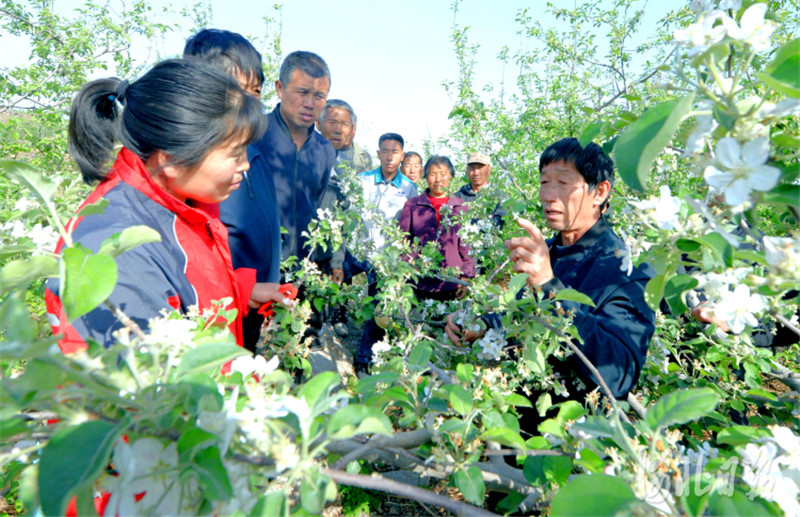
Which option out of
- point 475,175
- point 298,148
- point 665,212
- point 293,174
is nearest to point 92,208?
point 665,212

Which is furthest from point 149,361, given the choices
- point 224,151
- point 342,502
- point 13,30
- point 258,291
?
point 13,30

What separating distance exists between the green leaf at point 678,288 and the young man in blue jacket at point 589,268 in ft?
1.63

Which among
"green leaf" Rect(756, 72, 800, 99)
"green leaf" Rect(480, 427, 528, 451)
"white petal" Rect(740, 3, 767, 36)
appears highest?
"white petal" Rect(740, 3, 767, 36)

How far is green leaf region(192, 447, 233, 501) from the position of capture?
58cm

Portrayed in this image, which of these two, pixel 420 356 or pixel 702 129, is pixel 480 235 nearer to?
pixel 420 356

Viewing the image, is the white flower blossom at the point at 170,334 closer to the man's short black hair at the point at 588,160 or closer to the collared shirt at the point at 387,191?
the man's short black hair at the point at 588,160

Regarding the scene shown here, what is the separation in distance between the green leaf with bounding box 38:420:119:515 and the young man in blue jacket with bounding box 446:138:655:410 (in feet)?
4.10

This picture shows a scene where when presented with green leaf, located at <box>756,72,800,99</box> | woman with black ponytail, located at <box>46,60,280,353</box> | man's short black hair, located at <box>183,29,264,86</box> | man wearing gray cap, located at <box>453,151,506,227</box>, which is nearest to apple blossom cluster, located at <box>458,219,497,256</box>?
man's short black hair, located at <box>183,29,264,86</box>

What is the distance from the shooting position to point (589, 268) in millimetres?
1893

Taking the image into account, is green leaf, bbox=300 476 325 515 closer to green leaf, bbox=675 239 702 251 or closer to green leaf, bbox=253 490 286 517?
green leaf, bbox=253 490 286 517

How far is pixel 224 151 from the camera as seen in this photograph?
152 cm

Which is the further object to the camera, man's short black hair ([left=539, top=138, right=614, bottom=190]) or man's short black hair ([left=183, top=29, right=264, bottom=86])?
man's short black hair ([left=183, top=29, right=264, bottom=86])

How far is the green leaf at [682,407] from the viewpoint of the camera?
80 centimetres

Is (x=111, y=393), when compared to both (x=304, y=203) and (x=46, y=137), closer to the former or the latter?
(x=304, y=203)
